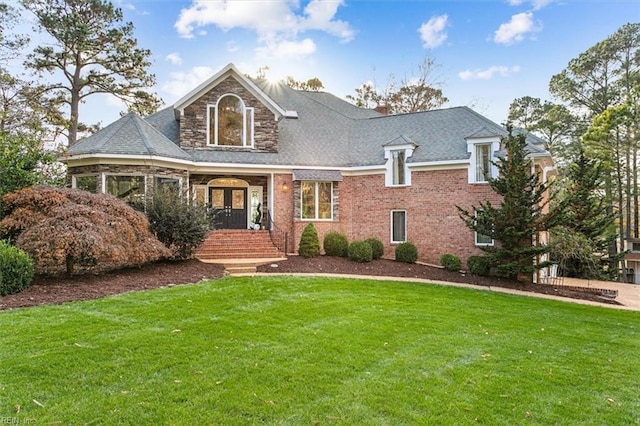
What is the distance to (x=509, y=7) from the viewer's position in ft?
43.6

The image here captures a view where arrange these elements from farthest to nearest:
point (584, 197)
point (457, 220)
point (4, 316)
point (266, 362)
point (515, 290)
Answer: point (584, 197) < point (457, 220) < point (515, 290) < point (4, 316) < point (266, 362)

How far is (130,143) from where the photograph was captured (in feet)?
44.8

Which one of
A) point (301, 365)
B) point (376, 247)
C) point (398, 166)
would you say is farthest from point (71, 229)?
point (398, 166)

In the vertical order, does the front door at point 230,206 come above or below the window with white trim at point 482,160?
below

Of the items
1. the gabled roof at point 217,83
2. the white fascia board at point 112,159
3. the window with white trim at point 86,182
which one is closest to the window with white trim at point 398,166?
the gabled roof at point 217,83

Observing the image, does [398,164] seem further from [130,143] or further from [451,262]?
[130,143]

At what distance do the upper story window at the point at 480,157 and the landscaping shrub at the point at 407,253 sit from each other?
3.58 meters

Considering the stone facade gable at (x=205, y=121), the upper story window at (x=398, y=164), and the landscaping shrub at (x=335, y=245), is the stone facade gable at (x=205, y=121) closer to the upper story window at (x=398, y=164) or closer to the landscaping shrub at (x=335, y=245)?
the landscaping shrub at (x=335, y=245)

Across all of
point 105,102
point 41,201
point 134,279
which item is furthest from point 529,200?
point 105,102

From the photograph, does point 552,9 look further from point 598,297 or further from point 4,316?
point 4,316

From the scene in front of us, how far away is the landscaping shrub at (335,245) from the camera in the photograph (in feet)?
49.1

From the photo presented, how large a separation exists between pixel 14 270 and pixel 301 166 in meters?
11.1

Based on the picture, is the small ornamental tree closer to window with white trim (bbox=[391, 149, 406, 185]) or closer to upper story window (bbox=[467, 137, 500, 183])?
window with white trim (bbox=[391, 149, 406, 185])

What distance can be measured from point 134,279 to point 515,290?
11.2 meters
